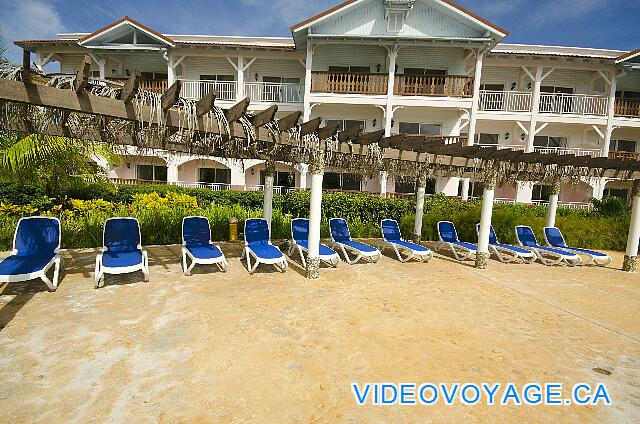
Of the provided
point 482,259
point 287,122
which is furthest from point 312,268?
point 482,259

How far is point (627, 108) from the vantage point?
17625 millimetres

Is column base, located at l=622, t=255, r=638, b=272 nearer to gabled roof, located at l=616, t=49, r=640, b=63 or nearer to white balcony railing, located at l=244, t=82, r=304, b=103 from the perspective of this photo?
gabled roof, located at l=616, t=49, r=640, b=63

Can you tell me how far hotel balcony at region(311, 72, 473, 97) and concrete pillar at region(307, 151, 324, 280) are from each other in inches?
455

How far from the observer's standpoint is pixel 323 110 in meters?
18.2

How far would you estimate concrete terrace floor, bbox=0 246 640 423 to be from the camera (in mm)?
2742

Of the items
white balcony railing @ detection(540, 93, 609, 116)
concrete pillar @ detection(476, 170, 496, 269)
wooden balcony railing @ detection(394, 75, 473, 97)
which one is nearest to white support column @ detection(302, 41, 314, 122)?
wooden balcony railing @ detection(394, 75, 473, 97)

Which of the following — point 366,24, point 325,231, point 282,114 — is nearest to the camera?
point 325,231

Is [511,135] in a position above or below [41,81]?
above

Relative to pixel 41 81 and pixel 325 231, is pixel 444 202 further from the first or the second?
pixel 41 81

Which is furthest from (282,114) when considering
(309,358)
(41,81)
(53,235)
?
(309,358)

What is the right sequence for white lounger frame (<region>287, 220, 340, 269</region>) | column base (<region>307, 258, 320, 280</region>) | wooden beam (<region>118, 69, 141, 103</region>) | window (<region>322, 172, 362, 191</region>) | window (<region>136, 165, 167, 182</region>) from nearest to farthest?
1. wooden beam (<region>118, 69, 141, 103</region>)
2. column base (<region>307, 258, 320, 280</region>)
3. white lounger frame (<region>287, 220, 340, 269</region>)
4. window (<region>136, 165, 167, 182</region>)
5. window (<region>322, 172, 362, 191</region>)

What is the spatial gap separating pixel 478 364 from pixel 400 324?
1131mm

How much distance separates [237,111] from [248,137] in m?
0.73

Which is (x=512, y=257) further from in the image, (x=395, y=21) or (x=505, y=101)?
(x=395, y=21)
